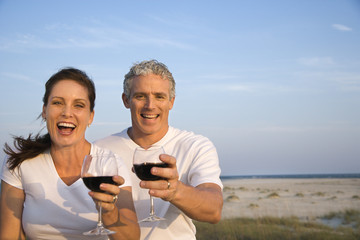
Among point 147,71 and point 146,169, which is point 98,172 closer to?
point 146,169

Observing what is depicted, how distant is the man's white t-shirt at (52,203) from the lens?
315 centimetres

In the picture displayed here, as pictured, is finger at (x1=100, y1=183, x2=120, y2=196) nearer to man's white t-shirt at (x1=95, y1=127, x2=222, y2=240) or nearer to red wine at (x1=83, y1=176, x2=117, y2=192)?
red wine at (x1=83, y1=176, x2=117, y2=192)

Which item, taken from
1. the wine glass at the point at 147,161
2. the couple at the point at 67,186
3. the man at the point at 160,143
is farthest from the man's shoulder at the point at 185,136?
the wine glass at the point at 147,161

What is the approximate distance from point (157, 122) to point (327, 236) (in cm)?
752

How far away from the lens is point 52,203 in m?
3.19

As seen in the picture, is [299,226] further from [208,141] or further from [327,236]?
[208,141]

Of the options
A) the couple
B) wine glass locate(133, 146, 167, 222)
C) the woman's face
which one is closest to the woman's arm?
the couple

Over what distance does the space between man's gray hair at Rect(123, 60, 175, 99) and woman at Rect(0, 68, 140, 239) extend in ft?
2.26

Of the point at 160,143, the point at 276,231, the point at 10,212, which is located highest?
the point at 160,143

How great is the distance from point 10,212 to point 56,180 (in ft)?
1.40

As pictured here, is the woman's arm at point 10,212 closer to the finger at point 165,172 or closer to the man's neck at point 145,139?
the man's neck at point 145,139

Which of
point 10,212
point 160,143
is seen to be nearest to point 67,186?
point 10,212


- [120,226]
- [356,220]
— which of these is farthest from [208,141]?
[356,220]

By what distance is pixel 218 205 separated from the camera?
303cm
